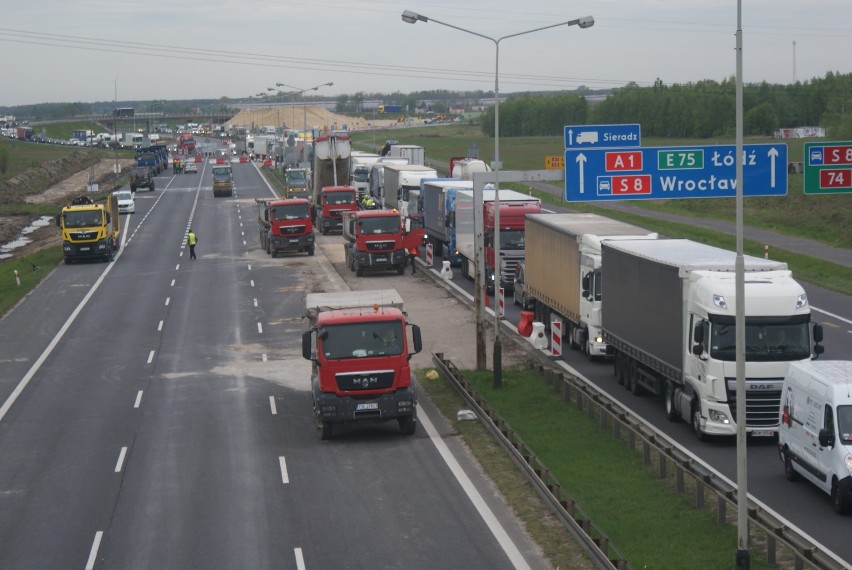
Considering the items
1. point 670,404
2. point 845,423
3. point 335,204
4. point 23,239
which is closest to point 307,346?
point 670,404

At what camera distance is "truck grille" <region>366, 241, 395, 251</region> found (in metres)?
51.6

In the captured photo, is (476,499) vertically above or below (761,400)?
below

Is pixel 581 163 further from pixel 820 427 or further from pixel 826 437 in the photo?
pixel 826 437

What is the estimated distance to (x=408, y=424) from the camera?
25281 mm

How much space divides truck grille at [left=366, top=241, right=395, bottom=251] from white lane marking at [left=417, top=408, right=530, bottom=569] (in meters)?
24.7

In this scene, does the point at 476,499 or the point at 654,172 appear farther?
the point at 654,172

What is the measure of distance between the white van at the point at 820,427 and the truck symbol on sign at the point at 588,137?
1486cm

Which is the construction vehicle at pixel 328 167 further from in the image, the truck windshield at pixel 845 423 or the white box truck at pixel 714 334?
the truck windshield at pixel 845 423

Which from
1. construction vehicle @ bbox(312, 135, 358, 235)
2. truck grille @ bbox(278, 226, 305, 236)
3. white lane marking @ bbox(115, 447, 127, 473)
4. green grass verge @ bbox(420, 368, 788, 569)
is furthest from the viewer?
construction vehicle @ bbox(312, 135, 358, 235)

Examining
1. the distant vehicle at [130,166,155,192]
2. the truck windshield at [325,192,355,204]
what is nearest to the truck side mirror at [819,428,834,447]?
the truck windshield at [325,192,355,204]

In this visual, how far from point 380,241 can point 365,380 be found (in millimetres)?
27519

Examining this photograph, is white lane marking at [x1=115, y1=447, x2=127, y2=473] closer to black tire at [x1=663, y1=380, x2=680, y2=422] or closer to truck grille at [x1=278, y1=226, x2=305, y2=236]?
black tire at [x1=663, y1=380, x2=680, y2=422]

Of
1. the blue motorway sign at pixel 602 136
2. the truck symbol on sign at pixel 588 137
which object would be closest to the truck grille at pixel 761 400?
the blue motorway sign at pixel 602 136

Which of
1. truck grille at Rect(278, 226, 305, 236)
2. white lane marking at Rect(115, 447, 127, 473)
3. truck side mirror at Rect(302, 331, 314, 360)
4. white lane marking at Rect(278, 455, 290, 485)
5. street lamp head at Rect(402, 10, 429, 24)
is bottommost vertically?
white lane marking at Rect(115, 447, 127, 473)
